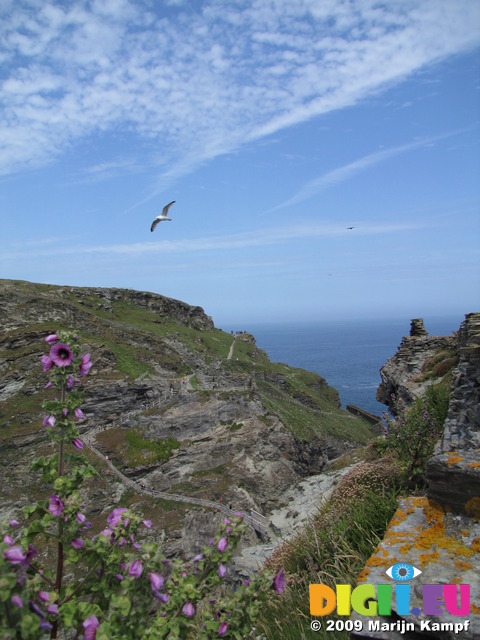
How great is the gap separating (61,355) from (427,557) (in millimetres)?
4737

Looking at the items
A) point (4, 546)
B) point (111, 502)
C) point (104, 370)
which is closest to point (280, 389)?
point (104, 370)

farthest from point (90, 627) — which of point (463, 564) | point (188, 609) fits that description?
point (463, 564)

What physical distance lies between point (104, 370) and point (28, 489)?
17631mm

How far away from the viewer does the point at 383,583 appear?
14.3ft

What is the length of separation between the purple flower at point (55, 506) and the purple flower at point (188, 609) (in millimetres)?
1357

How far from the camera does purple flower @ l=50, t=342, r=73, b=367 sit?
396 centimetres

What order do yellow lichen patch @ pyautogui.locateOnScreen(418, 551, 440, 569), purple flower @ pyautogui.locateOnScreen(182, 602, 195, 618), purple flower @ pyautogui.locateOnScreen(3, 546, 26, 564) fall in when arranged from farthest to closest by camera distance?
yellow lichen patch @ pyautogui.locateOnScreen(418, 551, 440, 569), purple flower @ pyautogui.locateOnScreen(182, 602, 195, 618), purple flower @ pyautogui.locateOnScreen(3, 546, 26, 564)

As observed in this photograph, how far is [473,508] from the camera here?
16.5 ft

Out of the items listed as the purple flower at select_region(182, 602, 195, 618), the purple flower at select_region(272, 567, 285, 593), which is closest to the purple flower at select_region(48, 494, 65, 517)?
the purple flower at select_region(182, 602, 195, 618)

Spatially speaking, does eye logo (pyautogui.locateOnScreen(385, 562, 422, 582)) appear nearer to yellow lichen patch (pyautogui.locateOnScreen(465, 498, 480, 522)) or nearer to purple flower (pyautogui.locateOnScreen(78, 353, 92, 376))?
yellow lichen patch (pyautogui.locateOnScreen(465, 498, 480, 522))

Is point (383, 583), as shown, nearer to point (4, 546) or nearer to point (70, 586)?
point (70, 586)

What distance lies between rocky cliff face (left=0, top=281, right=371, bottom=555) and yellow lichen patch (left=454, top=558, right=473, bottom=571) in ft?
99.9

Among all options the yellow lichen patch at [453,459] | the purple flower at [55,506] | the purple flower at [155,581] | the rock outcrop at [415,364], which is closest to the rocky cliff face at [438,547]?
the yellow lichen patch at [453,459]

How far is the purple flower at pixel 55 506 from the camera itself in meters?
3.45
